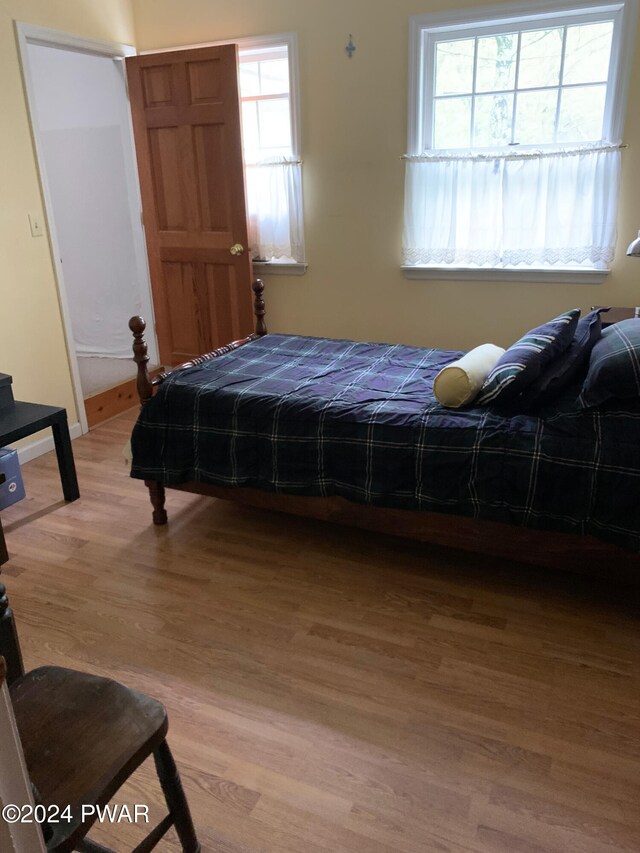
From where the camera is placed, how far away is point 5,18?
3223 millimetres

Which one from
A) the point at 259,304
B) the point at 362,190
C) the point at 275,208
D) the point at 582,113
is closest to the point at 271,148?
the point at 275,208

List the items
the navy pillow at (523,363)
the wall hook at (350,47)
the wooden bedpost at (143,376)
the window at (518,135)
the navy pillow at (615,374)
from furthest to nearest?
1. the wall hook at (350,47)
2. the window at (518,135)
3. the wooden bedpost at (143,376)
4. the navy pillow at (523,363)
5. the navy pillow at (615,374)

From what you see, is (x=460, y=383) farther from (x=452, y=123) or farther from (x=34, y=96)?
(x=34, y=96)

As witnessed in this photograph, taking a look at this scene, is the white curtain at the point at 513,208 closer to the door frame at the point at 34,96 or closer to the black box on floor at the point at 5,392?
the door frame at the point at 34,96

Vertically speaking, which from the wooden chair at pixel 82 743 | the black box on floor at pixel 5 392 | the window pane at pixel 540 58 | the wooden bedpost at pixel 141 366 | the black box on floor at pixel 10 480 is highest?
the window pane at pixel 540 58

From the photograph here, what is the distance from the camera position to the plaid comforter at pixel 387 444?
2080 mm

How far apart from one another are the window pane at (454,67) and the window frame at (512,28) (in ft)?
0.15

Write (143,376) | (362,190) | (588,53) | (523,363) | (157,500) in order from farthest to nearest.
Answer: (362,190), (588,53), (157,500), (143,376), (523,363)

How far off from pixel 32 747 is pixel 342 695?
103cm

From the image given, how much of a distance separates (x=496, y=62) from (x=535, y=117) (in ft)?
1.20

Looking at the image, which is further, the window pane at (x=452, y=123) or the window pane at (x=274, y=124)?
the window pane at (x=274, y=124)

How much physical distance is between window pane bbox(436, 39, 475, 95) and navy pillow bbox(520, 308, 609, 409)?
1.86 m

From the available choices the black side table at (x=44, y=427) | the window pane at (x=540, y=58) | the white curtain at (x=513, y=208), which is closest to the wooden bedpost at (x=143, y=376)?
the black side table at (x=44, y=427)

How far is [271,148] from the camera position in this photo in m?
4.16
